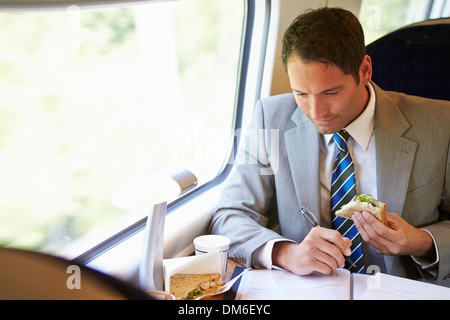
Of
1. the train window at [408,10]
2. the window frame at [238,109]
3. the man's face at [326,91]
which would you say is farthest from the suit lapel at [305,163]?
the train window at [408,10]

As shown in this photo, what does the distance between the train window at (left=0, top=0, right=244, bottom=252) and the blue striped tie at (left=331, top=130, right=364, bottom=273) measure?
46cm

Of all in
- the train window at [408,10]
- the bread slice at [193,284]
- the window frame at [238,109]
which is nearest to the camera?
the bread slice at [193,284]

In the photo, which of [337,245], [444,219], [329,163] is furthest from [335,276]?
[444,219]

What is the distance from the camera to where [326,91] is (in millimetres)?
1263

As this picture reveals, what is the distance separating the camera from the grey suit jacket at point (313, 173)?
54.2 inches

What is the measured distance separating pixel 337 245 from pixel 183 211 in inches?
24.6

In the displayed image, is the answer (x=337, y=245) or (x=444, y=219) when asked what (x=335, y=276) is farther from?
(x=444, y=219)

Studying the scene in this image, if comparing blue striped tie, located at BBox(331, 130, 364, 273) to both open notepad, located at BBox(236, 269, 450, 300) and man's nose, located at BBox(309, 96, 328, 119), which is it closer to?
man's nose, located at BBox(309, 96, 328, 119)

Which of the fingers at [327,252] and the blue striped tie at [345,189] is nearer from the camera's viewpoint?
the fingers at [327,252]

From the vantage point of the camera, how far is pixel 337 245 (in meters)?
1.12

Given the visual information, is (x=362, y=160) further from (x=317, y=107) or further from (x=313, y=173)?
(x=317, y=107)

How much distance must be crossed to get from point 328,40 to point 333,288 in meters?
0.70

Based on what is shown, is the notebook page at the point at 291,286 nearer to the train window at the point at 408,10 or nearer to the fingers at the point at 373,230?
the fingers at the point at 373,230

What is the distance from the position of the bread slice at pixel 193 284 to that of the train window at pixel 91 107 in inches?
10.1
